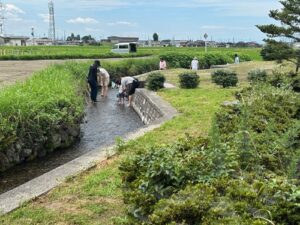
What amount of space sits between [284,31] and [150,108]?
8.70 m

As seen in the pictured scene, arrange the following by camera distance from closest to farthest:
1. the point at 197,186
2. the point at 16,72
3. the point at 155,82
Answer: the point at 197,186 → the point at 155,82 → the point at 16,72

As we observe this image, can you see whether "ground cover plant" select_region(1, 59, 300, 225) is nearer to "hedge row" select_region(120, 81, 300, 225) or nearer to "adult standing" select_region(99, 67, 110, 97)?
"hedge row" select_region(120, 81, 300, 225)

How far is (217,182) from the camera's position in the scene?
369cm

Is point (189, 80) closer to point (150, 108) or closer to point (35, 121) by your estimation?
point (150, 108)

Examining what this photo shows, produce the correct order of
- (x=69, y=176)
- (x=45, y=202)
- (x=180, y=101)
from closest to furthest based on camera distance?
(x=45, y=202) → (x=69, y=176) → (x=180, y=101)

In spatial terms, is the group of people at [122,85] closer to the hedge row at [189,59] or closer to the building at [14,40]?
the hedge row at [189,59]

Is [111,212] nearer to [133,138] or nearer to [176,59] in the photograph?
[133,138]

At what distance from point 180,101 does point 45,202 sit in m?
9.94

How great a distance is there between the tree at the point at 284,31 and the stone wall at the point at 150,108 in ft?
21.1

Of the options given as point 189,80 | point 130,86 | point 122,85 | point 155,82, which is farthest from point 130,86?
point 189,80

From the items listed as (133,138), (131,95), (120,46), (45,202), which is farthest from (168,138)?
(120,46)

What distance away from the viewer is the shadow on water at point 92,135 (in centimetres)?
830

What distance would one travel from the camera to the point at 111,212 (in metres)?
5.02

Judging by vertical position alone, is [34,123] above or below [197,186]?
below
